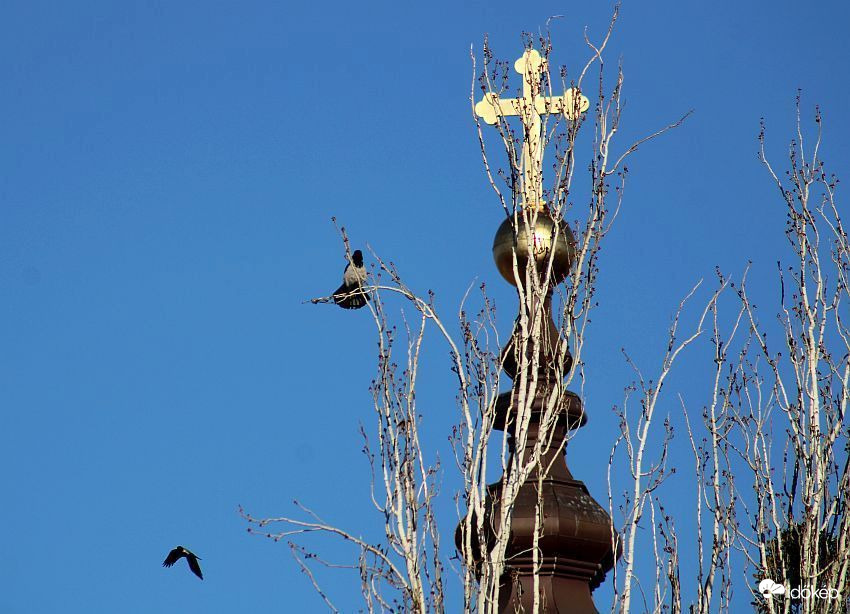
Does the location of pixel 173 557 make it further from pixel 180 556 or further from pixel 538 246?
pixel 538 246

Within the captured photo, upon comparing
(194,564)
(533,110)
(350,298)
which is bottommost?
(194,564)

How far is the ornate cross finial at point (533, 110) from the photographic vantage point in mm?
14641

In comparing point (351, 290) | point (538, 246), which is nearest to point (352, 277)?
point (351, 290)

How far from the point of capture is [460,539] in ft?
49.4

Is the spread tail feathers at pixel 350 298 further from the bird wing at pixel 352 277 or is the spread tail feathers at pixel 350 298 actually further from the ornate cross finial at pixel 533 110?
the ornate cross finial at pixel 533 110

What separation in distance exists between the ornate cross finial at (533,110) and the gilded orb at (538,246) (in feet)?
0.79

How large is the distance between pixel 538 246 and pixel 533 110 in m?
1.13

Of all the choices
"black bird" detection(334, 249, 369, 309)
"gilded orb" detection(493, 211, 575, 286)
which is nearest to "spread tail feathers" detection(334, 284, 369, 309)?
"black bird" detection(334, 249, 369, 309)

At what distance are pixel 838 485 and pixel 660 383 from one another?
158 cm

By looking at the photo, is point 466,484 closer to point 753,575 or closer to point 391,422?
point 391,422

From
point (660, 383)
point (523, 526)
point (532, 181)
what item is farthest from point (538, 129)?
point (523, 526)

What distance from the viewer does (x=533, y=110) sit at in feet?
49.2

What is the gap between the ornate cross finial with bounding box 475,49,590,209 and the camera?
14.6 meters

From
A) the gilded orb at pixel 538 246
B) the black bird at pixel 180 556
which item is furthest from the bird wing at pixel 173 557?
the gilded orb at pixel 538 246
